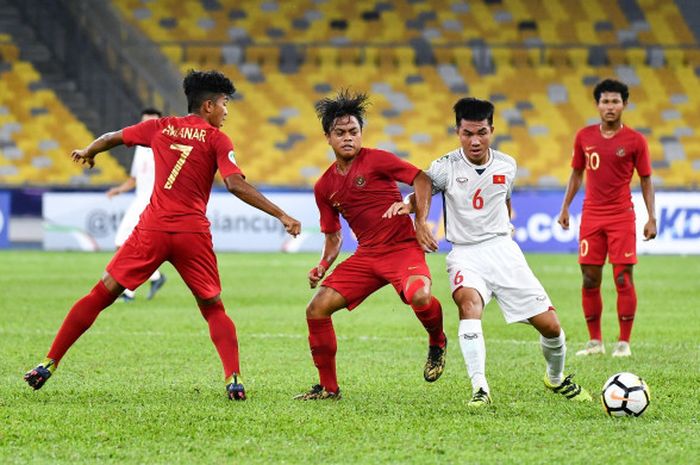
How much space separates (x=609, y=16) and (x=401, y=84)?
6.04 metres

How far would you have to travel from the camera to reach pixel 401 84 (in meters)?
33.2

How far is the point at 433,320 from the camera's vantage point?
7371 millimetres

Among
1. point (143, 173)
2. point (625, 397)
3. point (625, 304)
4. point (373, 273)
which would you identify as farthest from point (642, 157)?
point (143, 173)

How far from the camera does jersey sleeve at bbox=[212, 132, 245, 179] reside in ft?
22.9

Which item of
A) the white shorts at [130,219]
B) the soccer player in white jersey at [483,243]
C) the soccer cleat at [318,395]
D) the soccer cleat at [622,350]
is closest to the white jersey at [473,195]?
the soccer player in white jersey at [483,243]

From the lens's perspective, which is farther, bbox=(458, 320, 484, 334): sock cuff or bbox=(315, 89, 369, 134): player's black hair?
bbox=(315, 89, 369, 134): player's black hair

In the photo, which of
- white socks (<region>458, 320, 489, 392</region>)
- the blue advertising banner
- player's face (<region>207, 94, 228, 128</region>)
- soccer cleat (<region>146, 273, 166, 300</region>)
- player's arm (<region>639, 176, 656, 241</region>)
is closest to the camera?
white socks (<region>458, 320, 489, 392</region>)

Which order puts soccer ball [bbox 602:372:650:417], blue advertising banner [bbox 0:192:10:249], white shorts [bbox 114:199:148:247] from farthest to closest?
blue advertising banner [bbox 0:192:10:249] → white shorts [bbox 114:199:148:247] → soccer ball [bbox 602:372:650:417]

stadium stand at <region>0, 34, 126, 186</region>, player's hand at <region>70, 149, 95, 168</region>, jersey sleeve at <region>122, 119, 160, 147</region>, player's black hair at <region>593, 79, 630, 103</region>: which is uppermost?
stadium stand at <region>0, 34, 126, 186</region>

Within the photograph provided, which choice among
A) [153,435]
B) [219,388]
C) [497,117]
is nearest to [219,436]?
[153,435]

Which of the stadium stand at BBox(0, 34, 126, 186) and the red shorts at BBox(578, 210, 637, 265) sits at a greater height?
the stadium stand at BBox(0, 34, 126, 186)

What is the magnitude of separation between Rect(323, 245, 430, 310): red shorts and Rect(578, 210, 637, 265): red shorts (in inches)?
115

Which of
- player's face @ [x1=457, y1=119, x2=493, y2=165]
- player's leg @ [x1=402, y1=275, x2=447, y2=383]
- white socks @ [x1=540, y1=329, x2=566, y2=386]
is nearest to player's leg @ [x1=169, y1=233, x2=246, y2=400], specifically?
player's leg @ [x1=402, y1=275, x2=447, y2=383]

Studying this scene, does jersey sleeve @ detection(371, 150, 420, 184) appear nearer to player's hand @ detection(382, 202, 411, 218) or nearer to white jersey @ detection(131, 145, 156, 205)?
player's hand @ detection(382, 202, 411, 218)
